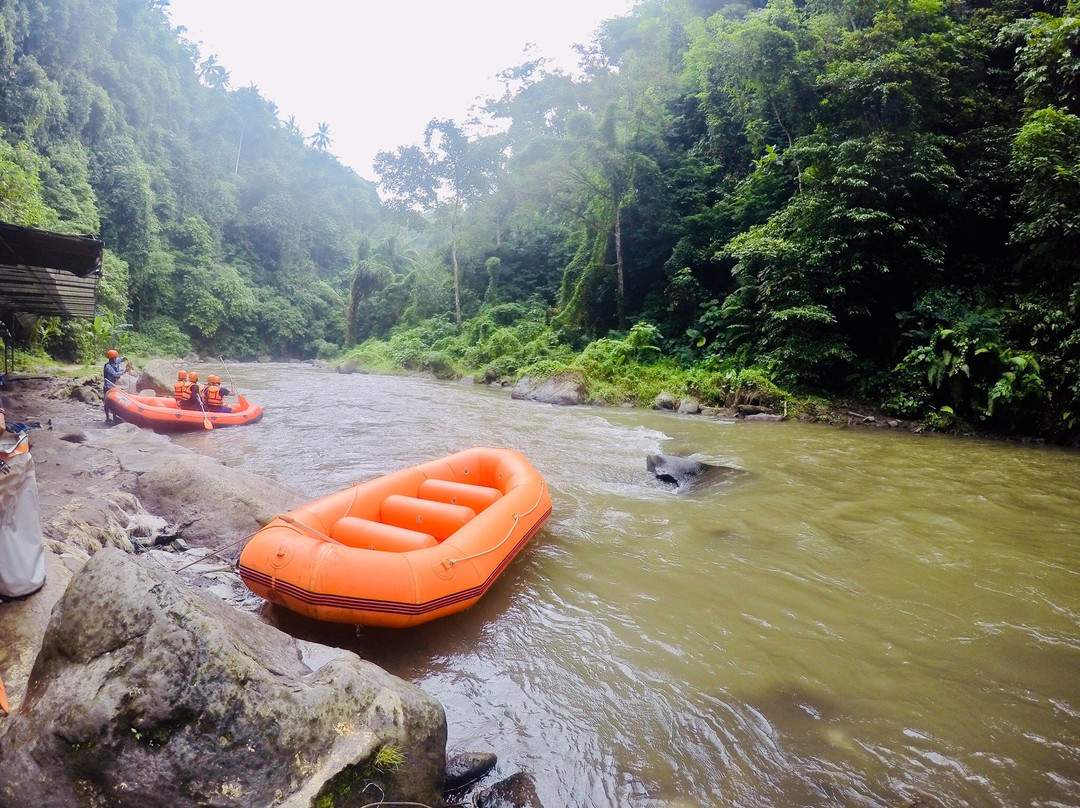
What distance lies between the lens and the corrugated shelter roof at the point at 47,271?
5805 millimetres

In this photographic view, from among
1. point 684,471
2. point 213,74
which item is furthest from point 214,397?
point 213,74

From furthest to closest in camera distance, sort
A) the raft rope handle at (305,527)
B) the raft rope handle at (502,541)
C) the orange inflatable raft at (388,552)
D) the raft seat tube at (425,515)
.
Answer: the raft seat tube at (425,515) → the raft rope handle at (305,527) → the raft rope handle at (502,541) → the orange inflatable raft at (388,552)

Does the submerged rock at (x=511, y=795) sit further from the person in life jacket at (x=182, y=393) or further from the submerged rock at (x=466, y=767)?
the person in life jacket at (x=182, y=393)

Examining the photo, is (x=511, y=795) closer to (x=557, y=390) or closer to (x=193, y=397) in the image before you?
(x=193, y=397)

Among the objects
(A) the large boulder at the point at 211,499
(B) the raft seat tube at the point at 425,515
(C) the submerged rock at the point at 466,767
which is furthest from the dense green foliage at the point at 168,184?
(C) the submerged rock at the point at 466,767

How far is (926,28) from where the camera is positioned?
1073 cm

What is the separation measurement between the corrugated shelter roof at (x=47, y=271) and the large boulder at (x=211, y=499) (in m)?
2.93

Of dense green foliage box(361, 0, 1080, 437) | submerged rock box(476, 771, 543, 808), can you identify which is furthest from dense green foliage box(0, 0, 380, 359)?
dense green foliage box(361, 0, 1080, 437)

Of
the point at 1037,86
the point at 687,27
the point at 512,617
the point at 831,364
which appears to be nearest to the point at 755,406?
the point at 831,364

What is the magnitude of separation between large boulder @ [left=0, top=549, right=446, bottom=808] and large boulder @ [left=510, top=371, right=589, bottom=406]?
1148 cm

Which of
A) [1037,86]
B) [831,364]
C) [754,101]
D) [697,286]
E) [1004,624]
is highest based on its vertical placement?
[754,101]

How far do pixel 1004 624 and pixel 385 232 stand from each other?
54991 millimetres

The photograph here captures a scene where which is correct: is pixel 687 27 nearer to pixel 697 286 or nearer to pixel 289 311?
pixel 697 286

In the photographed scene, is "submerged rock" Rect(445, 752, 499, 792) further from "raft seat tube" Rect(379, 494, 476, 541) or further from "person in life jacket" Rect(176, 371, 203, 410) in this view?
"person in life jacket" Rect(176, 371, 203, 410)
